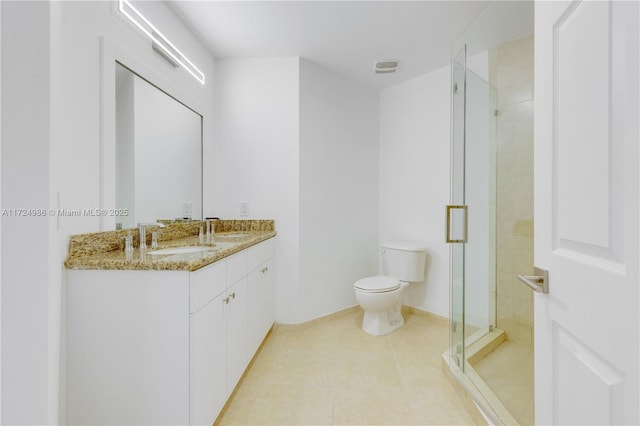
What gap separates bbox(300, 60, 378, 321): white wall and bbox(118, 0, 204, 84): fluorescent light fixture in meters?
0.92

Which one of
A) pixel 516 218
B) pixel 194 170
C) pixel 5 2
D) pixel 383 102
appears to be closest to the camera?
pixel 5 2

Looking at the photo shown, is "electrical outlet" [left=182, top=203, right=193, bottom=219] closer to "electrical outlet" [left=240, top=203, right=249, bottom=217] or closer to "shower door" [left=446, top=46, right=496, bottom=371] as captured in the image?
"electrical outlet" [left=240, top=203, right=249, bottom=217]

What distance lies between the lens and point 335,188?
9.29ft

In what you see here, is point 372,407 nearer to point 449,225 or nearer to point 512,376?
point 512,376

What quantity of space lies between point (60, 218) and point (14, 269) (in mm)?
263

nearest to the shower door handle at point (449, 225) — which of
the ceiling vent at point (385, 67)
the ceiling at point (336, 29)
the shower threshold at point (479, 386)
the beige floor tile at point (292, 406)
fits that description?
the shower threshold at point (479, 386)

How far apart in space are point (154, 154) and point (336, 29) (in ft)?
5.20

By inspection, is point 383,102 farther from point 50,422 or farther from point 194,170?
point 50,422

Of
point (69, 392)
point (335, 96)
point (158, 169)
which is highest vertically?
point (335, 96)

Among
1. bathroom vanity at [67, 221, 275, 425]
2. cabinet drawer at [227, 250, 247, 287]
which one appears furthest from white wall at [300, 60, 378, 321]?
bathroom vanity at [67, 221, 275, 425]

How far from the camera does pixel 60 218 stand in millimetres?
1170
